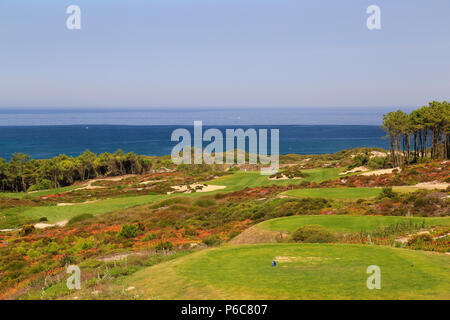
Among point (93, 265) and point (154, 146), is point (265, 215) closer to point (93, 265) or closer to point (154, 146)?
point (93, 265)

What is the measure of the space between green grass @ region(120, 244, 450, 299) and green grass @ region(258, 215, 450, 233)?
6.04 m

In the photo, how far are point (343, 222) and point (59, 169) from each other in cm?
7683

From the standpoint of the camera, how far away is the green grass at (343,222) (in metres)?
18.8

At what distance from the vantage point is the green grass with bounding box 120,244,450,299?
816 cm

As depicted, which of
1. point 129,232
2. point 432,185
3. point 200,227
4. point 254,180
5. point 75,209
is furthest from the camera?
point 254,180

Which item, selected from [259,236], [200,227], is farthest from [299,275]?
[200,227]

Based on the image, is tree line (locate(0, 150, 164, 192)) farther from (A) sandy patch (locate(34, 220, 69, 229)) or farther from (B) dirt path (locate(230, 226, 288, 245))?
(B) dirt path (locate(230, 226, 288, 245))

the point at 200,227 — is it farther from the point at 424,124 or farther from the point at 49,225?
the point at 424,124

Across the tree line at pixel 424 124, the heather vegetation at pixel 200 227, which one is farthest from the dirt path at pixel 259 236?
the tree line at pixel 424 124

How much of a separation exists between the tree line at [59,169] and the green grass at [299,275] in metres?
76.7

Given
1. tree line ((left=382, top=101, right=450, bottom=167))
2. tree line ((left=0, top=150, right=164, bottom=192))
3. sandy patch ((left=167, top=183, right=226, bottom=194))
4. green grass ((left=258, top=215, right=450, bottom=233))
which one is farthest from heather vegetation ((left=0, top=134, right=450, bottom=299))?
tree line ((left=0, top=150, right=164, bottom=192))

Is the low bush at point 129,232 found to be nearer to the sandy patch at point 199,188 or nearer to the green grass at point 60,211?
the green grass at point 60,211

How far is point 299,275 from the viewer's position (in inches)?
383

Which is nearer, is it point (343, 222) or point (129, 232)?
point (343, 222)
